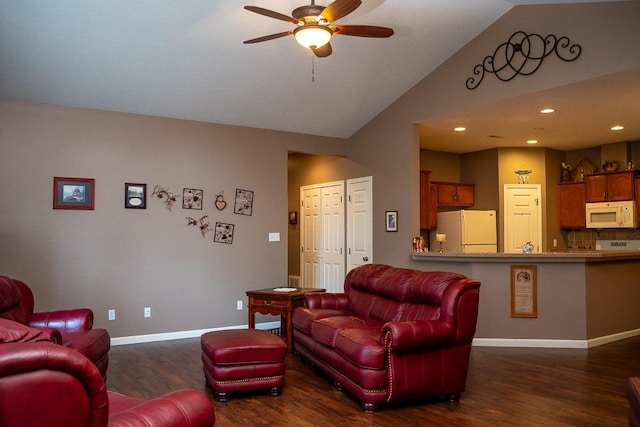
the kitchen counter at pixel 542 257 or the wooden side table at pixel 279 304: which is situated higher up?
the kitchen counter at pixel 542 257

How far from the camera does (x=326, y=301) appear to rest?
17.0 ft

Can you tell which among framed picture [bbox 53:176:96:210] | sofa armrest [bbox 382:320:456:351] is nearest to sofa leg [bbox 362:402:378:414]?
sofa armrest [bbox 382:320:456:351]

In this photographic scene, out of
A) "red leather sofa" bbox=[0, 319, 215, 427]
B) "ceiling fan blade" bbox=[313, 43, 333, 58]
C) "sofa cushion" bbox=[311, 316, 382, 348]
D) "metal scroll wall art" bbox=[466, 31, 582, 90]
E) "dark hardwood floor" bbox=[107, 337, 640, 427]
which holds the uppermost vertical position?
"metal scroll wall art" bbox=[466, 31, 582, 90]

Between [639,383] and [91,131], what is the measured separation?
5613 mm

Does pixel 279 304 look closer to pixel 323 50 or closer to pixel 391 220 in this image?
pixel 391 220

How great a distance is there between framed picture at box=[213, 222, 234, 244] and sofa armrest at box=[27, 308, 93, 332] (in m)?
2.42

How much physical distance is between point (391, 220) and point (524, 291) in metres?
1.93

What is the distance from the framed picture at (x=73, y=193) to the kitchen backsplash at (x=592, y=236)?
7.68 m

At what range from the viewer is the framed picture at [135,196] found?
5801mm

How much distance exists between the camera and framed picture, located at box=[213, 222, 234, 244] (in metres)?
6.44

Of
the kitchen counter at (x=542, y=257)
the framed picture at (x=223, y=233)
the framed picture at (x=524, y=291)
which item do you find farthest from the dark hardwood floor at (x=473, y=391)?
the framed picture at (x=223, y=233)

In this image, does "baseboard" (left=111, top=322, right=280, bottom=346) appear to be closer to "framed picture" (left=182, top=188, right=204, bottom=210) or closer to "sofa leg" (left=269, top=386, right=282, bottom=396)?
"framed picture" (left=182, top=188, right=204, bottom=210)

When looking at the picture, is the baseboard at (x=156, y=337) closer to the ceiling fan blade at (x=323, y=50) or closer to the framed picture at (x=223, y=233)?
the framed picture at (x=223, y=233)

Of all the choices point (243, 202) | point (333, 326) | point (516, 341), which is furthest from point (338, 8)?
point (516, 341)
